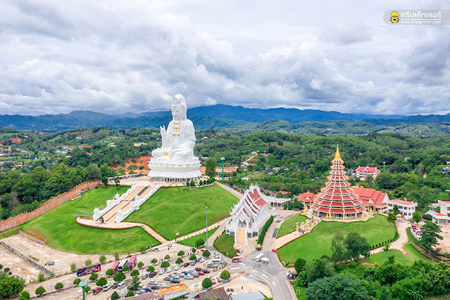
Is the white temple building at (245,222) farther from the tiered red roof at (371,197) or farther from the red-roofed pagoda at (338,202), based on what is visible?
the tiered red roof at (371,197)

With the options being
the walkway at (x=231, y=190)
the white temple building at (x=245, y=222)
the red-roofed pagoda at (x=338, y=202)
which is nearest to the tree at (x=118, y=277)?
the white temple building at (x=245, y=222)

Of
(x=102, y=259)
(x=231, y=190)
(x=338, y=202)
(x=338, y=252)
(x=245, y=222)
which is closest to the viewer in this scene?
(x=338, y=252)

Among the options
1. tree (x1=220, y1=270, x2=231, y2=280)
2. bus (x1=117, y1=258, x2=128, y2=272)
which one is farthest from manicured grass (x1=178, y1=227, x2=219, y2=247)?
tree (x1=220, y1=270, x2=231, y2=280)

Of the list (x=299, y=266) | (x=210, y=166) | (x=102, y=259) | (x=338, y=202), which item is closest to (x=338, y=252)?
(x=299, y=266)

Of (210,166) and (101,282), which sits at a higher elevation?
(210,166)

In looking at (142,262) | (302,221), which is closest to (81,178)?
(142,262)

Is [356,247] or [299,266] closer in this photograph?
[299,266]

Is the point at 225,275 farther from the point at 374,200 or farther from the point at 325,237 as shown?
the point at 374,200
